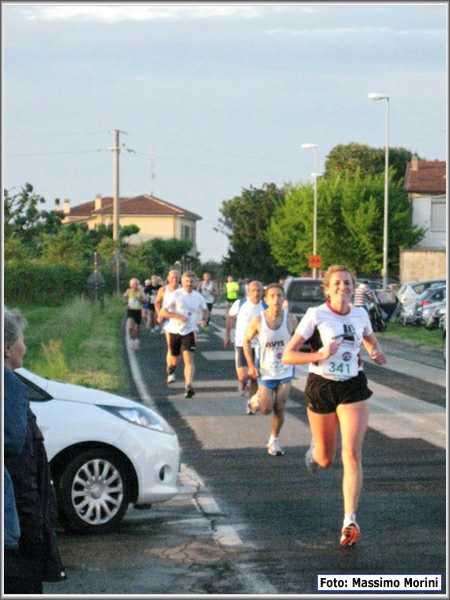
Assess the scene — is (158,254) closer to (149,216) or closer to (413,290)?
(149,216)

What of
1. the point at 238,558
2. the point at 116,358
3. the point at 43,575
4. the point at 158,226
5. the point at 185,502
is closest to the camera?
the point at 43,575

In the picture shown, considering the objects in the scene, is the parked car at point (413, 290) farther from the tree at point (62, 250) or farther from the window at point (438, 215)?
the window at point (438, 215)

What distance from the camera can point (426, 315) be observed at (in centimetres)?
4069

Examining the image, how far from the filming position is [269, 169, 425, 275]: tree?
75.9 metres

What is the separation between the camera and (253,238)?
112m

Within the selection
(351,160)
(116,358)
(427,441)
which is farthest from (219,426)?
(351,160)

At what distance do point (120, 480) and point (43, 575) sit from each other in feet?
12.3

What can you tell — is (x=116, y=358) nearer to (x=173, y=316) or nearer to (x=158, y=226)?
(x=173, y=316)

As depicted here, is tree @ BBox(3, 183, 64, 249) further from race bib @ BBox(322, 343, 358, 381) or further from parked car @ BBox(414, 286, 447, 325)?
race bib @ BBox(322, 343, 358, 381)

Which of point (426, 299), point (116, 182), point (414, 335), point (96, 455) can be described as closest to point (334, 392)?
point (96, 455)

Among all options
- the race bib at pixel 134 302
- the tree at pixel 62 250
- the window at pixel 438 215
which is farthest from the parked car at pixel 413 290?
the window at pixel 438 215

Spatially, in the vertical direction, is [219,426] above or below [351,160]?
below

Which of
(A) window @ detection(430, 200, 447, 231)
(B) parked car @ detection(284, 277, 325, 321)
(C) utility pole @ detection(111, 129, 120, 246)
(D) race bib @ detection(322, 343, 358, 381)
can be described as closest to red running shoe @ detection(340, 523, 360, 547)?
(D) race bib @ detection(322, 343, 358, 381)

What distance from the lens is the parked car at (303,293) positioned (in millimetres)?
32156
